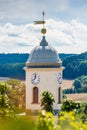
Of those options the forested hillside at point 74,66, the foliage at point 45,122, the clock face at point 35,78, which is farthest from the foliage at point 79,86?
the foliage at point 45,122

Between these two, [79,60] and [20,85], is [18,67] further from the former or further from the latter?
[20,85]

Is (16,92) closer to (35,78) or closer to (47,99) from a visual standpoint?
(35,78)

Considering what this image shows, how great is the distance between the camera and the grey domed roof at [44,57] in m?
31.3

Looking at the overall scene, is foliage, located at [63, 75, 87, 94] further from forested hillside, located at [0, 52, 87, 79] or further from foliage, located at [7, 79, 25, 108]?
foliage, located at [7, 79, 25, 108]

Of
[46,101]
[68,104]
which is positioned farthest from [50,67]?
[68,104]

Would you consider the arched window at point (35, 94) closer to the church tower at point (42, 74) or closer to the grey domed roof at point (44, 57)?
the church tower at point (42, 74)

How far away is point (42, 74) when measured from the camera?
31.2 metres

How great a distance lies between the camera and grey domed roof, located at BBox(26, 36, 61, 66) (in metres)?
31.3

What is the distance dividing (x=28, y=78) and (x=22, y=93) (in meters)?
9.05

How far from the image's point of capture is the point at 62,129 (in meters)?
2.50

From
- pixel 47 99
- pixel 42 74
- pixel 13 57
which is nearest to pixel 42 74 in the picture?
pixel 42 74

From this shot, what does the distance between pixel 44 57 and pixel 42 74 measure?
105 cm

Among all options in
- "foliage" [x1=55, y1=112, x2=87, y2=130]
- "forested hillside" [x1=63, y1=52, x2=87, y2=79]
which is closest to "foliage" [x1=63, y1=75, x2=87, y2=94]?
"forested hillside" [x1=63, y1=52, x2=87, y2=79]

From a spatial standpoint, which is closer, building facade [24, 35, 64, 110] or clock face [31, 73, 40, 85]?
clock face [31, 73, 40, 85]
